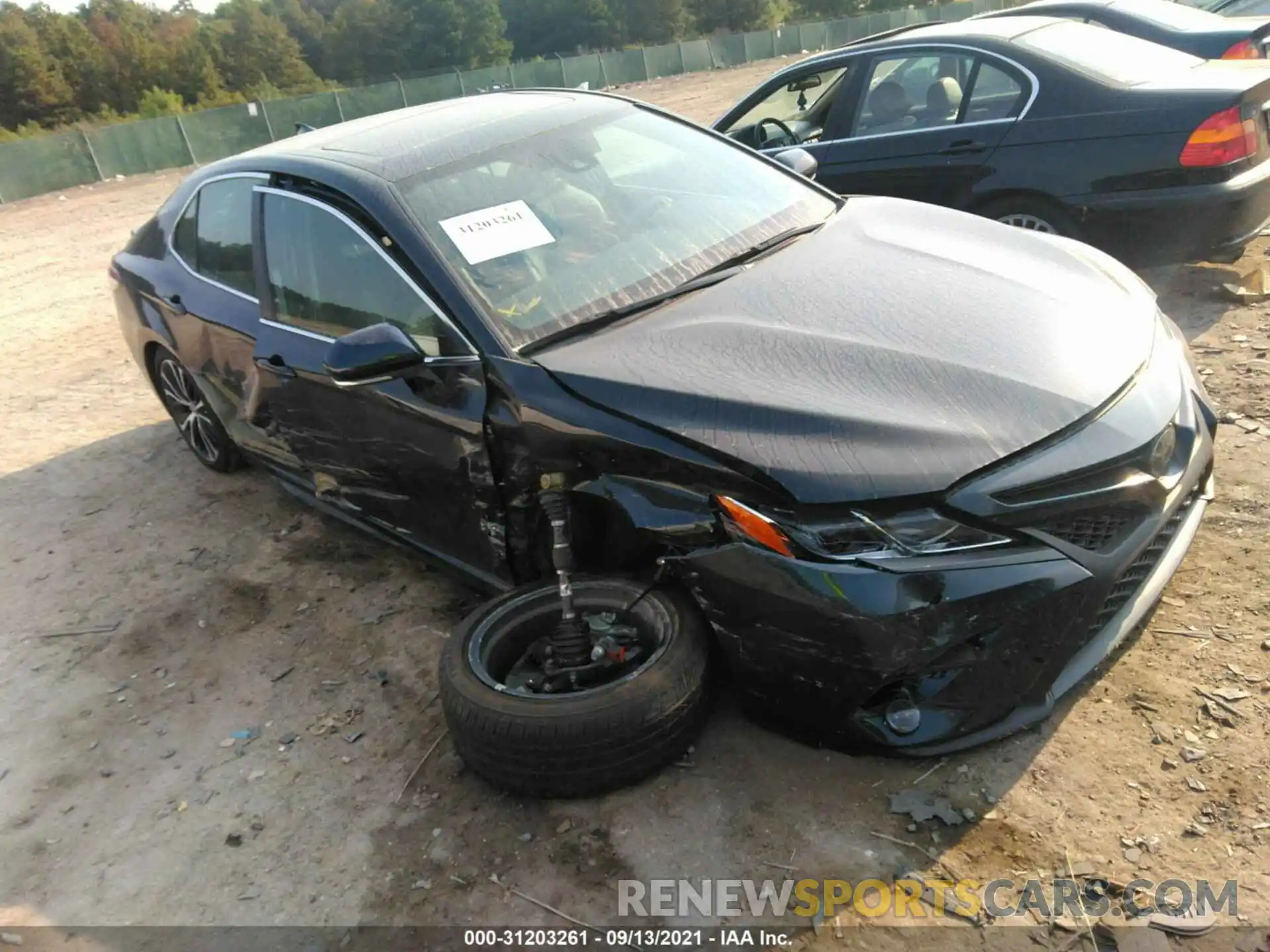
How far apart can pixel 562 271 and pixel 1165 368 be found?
187 centimetres

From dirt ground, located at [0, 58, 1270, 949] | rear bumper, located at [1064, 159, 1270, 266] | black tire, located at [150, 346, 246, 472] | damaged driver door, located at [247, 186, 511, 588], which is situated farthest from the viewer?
black tire, located at [150, 346, 246, 472]

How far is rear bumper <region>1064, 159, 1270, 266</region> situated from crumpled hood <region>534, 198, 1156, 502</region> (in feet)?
5.61

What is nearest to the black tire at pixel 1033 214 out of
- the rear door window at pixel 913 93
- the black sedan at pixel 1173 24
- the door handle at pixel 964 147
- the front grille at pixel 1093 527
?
the door handle at pixel 964 147

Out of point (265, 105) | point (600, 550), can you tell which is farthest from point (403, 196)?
point (265, 105)

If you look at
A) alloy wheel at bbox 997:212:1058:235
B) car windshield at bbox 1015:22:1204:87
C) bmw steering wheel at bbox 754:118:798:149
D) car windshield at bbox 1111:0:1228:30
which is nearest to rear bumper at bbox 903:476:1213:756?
alloy wheel at bbox 997:212:1058:235

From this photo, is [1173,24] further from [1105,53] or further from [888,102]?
[888,102]

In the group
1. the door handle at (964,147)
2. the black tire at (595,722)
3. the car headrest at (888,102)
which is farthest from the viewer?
the car headrest at (888,102)

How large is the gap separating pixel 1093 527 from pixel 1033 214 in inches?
131

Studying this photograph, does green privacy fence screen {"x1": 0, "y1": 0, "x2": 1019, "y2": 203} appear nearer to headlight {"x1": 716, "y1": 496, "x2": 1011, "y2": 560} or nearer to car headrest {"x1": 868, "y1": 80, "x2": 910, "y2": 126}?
car headrest {"x1": 868, "y1": 80, "x2": 910, "y2": 126}

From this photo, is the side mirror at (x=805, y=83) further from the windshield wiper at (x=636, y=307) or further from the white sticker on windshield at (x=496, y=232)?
the white sticker on windshield at (x=496, y=232)

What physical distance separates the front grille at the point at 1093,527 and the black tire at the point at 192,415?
13.3 ft

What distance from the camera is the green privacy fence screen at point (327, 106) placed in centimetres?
2302

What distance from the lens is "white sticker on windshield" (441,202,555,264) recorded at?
3.09 meters

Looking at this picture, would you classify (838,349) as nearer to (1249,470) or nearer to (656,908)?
(656,908)
